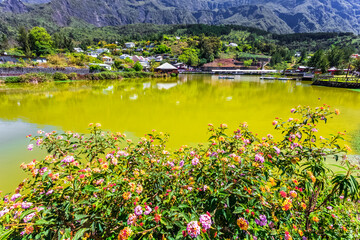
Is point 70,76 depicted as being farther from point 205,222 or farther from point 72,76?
point 205,222

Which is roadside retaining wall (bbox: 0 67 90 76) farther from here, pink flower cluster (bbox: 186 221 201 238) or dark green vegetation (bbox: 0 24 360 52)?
dark green vegetation (bbox: 0 24 360 52)

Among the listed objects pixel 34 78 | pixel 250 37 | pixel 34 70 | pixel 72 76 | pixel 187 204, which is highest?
pixel 250 37

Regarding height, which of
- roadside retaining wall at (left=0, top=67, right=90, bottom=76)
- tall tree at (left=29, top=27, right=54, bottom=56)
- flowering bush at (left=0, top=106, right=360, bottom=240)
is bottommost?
flowering bush at (left=0, top=106, right=360, bottom=240)

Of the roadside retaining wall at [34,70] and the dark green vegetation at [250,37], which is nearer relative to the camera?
the roadside retaining wall at [34,70]

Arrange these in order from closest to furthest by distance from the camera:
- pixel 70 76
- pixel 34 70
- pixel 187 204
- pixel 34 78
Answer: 1. pixel 187 204
2. pixel 34 78
3. pixel 34 70
4. pixel 70 76

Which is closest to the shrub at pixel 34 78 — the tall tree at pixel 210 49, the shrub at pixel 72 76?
the shrub at pixel 72 76

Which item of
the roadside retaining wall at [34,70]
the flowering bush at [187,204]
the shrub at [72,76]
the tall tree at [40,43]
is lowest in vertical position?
the flowering bush at [187,204]

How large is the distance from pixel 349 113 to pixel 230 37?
318ft

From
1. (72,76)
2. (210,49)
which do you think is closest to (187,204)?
(72,76)

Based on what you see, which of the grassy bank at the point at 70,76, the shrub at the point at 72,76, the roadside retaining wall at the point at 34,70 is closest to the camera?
the grassy bank at the point at 70,76

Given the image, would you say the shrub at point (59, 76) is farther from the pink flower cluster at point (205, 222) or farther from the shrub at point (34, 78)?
the pink flower cluster at point (205, 222)

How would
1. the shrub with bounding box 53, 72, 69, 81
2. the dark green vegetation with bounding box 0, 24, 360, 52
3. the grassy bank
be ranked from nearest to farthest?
the grassy bank, the shrub with bounding box 53, 72, 69, 81, the dark green vegetation with bounding box 0, 24, 360, 52

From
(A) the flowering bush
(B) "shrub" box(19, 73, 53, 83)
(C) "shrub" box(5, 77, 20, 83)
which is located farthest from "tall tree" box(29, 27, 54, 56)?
(A) the flowering bush

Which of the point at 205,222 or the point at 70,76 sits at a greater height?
the point at 70,76
